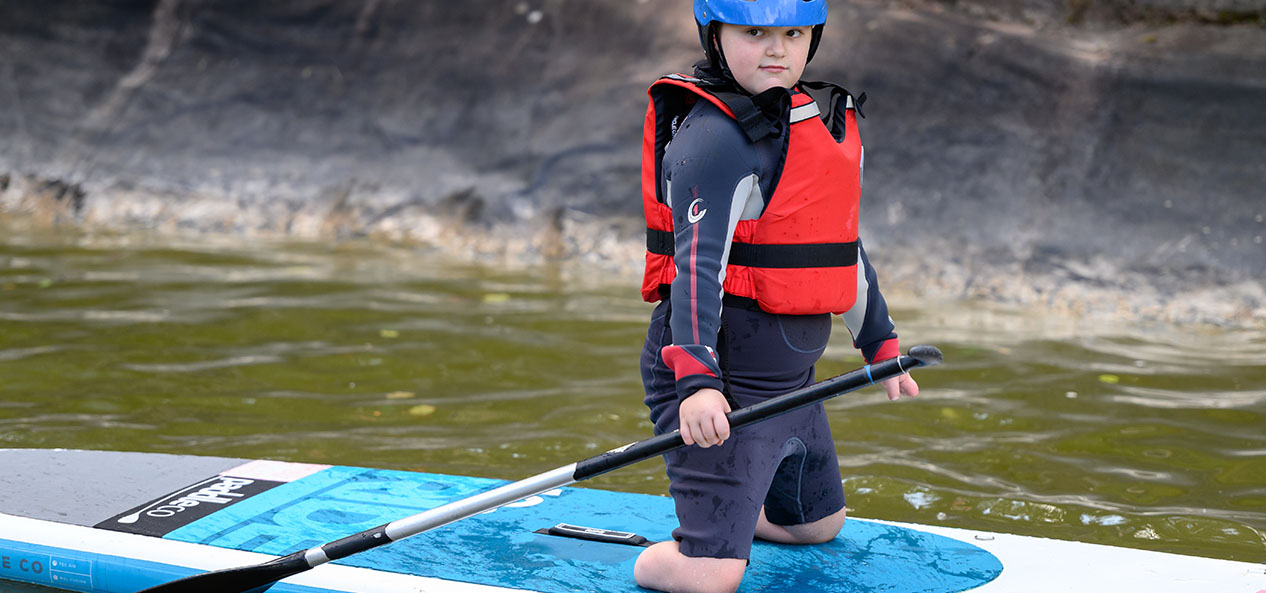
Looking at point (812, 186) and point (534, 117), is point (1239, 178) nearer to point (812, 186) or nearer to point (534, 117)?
point (534, 117)

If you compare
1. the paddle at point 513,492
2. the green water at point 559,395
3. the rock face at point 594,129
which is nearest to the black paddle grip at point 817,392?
the paddle at point 513,492

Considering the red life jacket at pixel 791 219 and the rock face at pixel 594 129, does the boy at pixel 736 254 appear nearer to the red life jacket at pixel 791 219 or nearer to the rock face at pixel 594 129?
the red life jacket at pixel 791 219

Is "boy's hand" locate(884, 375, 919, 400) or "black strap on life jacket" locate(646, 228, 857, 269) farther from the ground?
"black strap on life jacket" locate(646, 228, 857, 269)

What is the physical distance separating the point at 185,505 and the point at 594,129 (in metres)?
6.23

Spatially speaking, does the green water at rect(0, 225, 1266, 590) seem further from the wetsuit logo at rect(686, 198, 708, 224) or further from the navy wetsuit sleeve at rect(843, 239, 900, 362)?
the wetsuit logo at rect(686, 198, 708, 224)

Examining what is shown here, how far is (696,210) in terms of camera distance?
2.23 metres

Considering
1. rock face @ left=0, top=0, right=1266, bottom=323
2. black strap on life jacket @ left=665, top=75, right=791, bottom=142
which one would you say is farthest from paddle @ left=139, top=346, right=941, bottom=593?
rock face @ left=0, top=0, right=1266, bottom=323

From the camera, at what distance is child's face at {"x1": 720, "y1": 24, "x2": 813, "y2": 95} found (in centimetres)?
230

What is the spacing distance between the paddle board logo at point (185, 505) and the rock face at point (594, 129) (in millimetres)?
5080

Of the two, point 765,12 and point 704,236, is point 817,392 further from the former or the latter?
point 765,12

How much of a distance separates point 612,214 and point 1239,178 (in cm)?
385

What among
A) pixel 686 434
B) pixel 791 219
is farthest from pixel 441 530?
pixel 791 219

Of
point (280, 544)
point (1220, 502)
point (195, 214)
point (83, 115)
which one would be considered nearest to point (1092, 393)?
point (1220, 502)

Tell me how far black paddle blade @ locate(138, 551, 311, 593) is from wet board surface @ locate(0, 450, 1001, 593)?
0.41 ft
